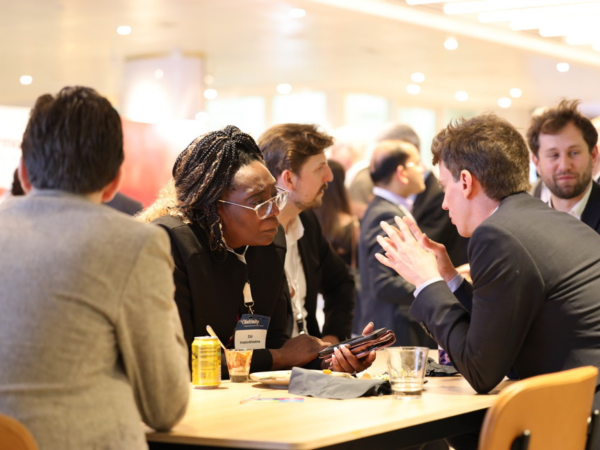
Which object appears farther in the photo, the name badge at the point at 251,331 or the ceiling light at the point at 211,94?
the ceiling light at the point at 211,94

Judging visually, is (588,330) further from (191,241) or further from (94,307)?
(94,307)

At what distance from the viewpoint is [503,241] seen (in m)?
2.35

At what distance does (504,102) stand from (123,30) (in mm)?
9531

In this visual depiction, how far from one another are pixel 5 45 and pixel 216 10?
343cm

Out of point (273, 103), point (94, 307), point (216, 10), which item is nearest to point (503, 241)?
point (94, 307)

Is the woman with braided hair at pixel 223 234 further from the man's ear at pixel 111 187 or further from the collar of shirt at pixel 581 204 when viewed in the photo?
the collar of shirt at pixel 581 204

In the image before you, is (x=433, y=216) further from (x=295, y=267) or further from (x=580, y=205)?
(x=295, y=267)

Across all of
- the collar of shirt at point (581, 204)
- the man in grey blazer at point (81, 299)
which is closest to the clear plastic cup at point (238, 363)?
the man in grey blazer at point (81, 299)

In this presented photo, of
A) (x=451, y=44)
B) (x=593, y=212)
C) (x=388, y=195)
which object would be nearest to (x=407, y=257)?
(x=593, y=212)

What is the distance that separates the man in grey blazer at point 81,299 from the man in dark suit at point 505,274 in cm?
91

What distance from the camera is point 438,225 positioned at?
4988 millimetres

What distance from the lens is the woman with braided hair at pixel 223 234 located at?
2.62 meters

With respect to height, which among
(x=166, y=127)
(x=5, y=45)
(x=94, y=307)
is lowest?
(x=94, y=307)

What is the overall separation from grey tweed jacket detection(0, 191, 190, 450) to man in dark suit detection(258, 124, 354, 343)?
167 cm
